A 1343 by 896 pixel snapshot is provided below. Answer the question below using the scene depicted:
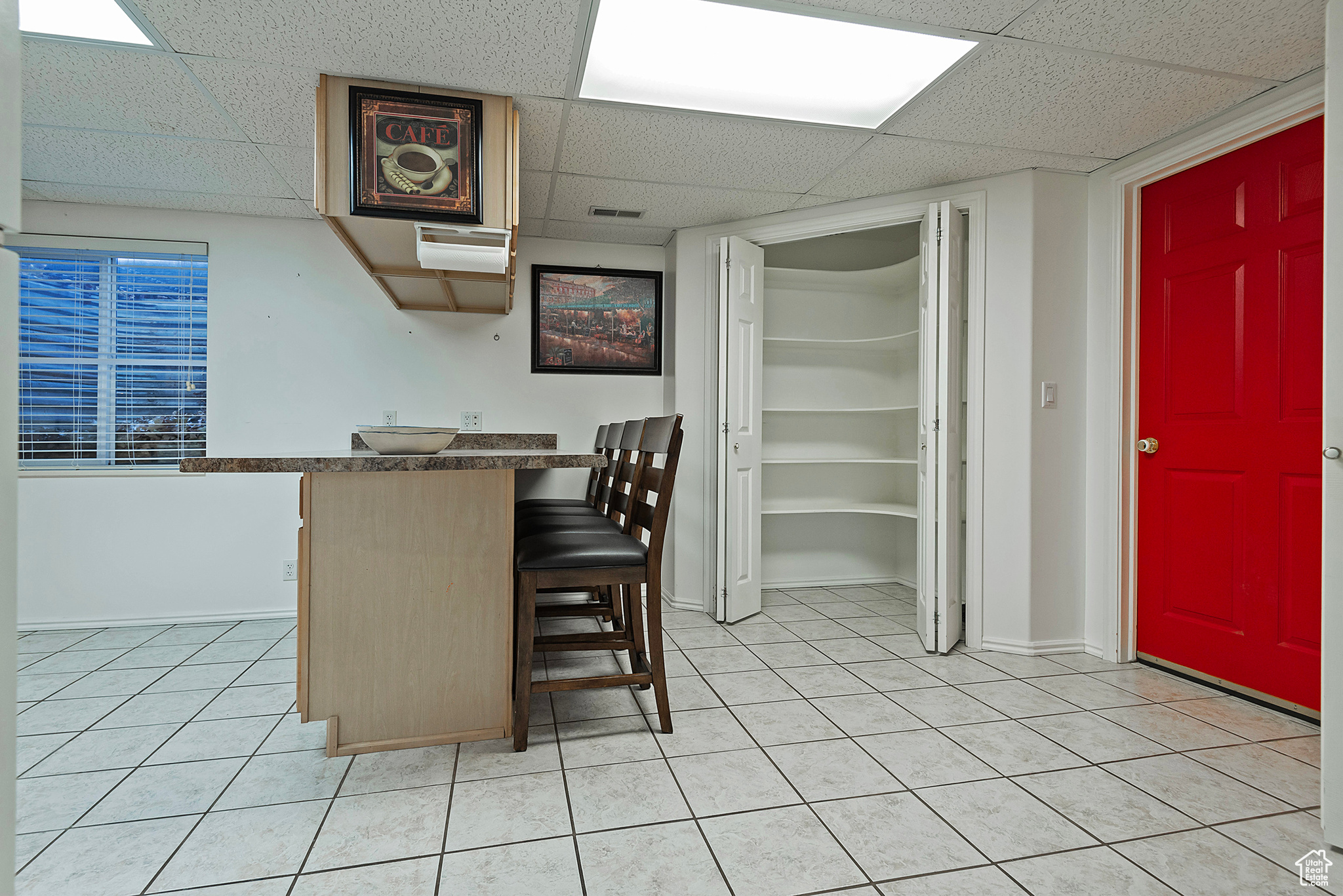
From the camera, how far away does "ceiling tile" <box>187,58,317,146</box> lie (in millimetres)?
2119

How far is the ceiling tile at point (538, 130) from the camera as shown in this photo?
2344 millimetres

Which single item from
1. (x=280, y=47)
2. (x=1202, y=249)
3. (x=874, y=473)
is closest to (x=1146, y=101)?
(x=1202, y=249)

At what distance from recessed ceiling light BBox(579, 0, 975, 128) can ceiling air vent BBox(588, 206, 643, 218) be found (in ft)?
3.72

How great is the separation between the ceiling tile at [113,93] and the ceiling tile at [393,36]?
23 centimetres

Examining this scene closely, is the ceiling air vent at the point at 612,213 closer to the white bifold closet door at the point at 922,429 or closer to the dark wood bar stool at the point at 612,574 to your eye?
the white bifold closet door at the point at 922,429

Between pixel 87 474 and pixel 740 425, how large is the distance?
3.37m

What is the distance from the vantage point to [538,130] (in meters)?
2.55

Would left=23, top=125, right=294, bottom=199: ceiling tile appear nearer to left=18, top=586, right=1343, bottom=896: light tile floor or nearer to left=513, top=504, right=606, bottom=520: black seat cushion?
left=513, top=504, right=606, bottom=520: black seat cushion

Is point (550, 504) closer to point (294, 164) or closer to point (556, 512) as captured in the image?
point (556, 512)

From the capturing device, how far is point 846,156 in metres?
2.79

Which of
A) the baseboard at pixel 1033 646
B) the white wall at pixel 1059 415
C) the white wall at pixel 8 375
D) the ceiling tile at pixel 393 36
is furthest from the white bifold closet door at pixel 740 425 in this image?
the white wall at pixel 8 375

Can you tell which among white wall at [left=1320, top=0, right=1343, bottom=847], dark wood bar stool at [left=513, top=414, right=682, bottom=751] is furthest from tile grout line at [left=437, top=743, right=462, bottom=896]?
white wall at [left=1320, top=0, right=1343, bottom=847]

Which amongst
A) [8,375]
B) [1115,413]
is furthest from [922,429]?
[8,375]

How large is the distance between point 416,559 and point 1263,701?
295cm
